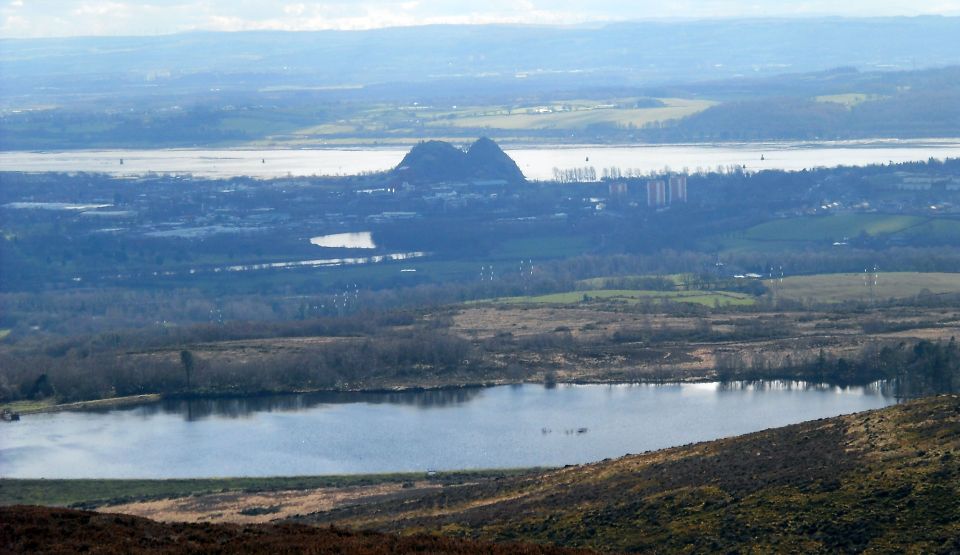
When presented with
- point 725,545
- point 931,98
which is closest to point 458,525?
point 725,545

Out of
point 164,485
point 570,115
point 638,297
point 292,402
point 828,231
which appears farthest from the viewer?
point 570,115

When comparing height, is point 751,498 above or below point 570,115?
below

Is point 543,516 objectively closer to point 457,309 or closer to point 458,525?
point 458,525

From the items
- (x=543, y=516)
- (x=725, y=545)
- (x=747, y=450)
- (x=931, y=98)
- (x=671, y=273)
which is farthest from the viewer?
(x=931, y=98)

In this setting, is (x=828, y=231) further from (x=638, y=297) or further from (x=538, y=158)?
(x=538, y=158)

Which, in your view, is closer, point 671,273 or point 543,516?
point 543,516

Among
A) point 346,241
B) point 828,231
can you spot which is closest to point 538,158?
point 346,241

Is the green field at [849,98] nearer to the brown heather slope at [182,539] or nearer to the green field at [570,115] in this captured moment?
the green field at [570,115]

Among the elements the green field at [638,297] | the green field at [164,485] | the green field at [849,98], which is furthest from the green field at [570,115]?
the green field at [164,485]
